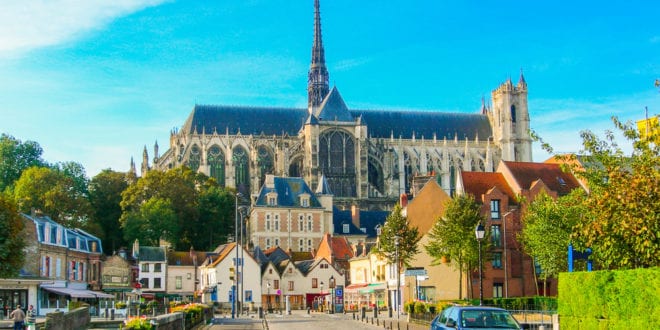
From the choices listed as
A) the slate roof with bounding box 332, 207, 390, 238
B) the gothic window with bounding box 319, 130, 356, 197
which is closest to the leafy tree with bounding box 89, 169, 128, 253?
the slate roof with bounding box 332, 207, 390, 238

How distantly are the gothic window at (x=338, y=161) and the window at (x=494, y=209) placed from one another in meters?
74.4

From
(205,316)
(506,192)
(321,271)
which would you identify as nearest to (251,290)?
(321,271)

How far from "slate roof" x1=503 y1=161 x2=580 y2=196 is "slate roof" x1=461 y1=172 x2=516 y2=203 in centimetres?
86

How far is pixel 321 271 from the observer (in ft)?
250

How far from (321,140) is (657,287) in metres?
112

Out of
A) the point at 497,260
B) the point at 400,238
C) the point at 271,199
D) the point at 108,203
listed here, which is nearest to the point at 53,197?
the point at 108,203

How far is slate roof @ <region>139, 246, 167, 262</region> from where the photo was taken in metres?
78.8

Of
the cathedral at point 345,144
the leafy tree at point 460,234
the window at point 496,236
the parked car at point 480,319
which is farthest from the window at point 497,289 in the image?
the cathedral at point 345,144

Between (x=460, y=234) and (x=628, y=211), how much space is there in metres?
22.2

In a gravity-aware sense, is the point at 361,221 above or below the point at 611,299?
above

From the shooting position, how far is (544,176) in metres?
56.7

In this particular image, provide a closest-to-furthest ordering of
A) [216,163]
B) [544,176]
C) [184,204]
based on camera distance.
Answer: [544,176] < [184,204] < [216,163]

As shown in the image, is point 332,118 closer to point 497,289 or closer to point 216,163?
point 216,163

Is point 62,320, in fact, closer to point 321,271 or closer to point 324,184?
point 321,271
